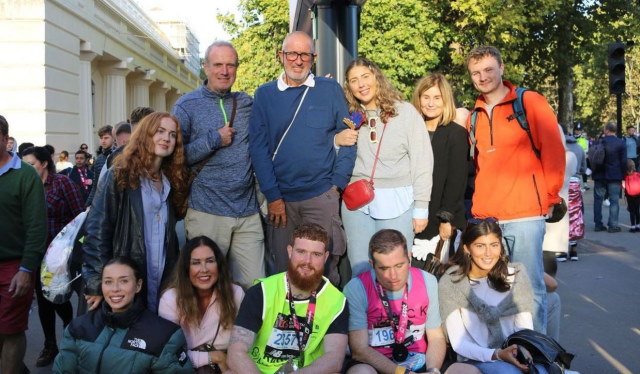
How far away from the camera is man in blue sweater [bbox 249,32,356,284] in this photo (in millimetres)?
4586

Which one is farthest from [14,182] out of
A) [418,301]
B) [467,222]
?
[467,222]

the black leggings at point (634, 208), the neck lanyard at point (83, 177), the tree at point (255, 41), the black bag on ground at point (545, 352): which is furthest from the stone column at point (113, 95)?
the black bag on ground at point (545, 352)

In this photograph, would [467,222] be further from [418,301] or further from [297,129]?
[297,129]

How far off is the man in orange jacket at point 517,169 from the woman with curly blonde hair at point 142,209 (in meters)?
2.16

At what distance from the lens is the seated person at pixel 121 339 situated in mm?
4082

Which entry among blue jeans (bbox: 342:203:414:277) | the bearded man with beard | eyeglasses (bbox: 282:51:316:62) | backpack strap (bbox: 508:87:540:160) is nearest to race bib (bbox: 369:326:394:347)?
the bearded man with beard

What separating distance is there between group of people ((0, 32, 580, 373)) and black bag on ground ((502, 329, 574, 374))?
0.21ft

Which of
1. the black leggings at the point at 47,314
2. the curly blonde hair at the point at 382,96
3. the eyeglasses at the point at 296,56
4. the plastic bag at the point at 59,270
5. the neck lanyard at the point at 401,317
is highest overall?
the eyeglasses at the point at 296,56

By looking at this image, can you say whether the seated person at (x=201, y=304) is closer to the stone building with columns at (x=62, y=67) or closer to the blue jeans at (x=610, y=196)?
the blue jeans at (x=610, y=196)

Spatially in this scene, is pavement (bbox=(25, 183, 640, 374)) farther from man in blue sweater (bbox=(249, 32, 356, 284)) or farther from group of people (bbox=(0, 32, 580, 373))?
man in blue sweater (bbox=(249, 32, 356, 284))

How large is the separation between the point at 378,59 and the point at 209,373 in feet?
64.5

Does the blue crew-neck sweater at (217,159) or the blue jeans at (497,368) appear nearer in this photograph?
the blue jeans at (497,368)

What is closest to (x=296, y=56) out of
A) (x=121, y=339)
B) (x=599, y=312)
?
(x=121, y=339)

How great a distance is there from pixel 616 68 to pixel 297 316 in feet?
39.1
